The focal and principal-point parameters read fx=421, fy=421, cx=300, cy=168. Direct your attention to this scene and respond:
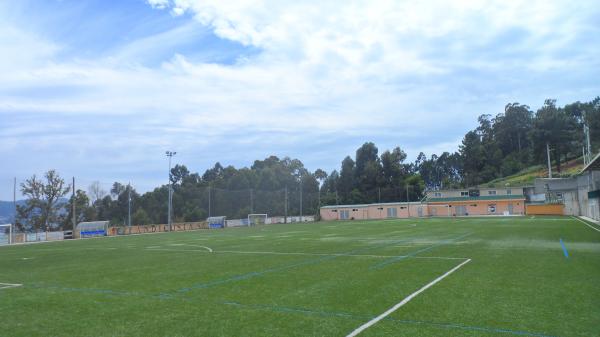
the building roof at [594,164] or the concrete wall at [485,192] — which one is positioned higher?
the building roof at [594,164]

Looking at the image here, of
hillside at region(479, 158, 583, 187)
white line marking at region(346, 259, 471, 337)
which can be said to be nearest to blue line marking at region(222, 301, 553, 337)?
white line marking at region(346, 259, 471, 337)

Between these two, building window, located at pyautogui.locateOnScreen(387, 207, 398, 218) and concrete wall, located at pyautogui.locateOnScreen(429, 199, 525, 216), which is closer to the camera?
concrete wall, located at pyautogui.locateOnScreen(429, 199, 525, 216)

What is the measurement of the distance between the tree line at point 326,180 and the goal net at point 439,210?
20628 mm

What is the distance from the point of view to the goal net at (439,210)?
80.5 metres

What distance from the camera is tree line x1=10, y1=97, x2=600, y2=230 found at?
67438 mm

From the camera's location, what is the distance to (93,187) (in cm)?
6956

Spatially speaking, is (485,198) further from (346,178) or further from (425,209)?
(346,178)

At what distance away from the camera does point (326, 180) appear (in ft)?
425

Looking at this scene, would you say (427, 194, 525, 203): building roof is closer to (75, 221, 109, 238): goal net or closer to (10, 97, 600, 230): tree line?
(10, 97, 600, 230): tree line

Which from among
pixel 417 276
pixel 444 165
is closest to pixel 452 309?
pixel 417 276

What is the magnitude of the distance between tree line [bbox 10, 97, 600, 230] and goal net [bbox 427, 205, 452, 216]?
20.6 metres

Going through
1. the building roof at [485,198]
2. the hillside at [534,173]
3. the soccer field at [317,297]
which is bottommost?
A: the soccer field at [317,297]

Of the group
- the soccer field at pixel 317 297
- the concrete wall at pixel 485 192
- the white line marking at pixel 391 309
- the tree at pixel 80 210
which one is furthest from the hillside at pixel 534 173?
the white line marking at pixel 391 309

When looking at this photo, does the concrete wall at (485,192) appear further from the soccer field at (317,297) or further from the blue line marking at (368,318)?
the blue line marking at (368,318)
